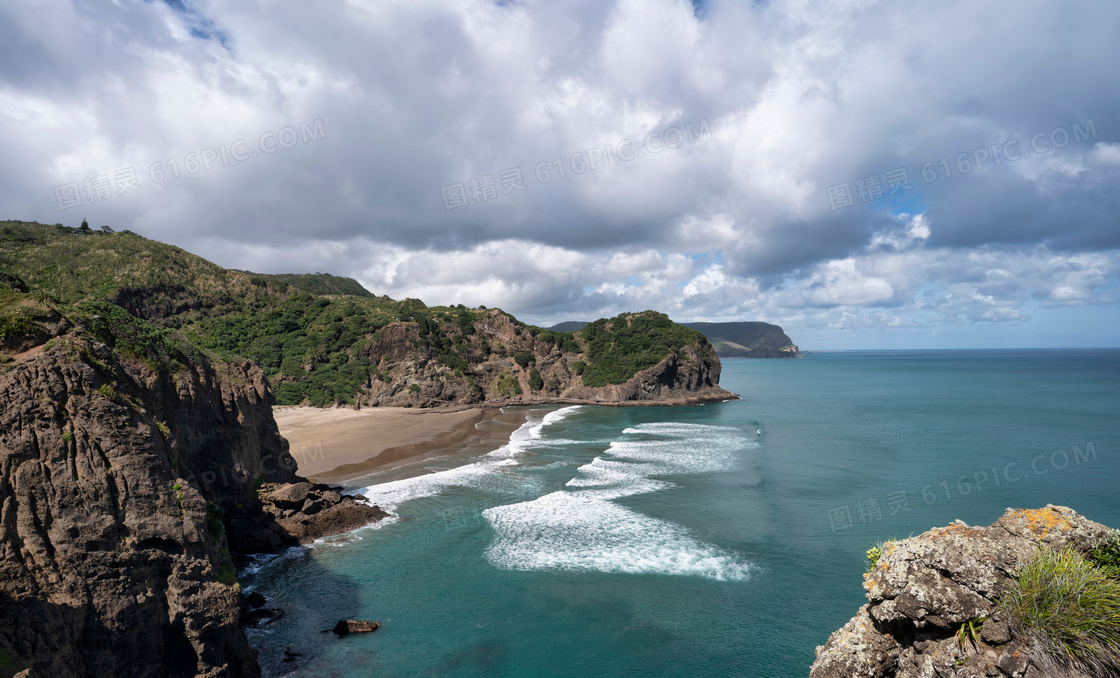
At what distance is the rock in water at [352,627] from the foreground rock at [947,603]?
47.2 feet

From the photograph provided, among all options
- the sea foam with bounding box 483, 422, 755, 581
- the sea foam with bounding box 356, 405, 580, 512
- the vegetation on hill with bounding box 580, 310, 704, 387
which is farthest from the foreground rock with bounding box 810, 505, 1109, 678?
the vegetation on hill with bounding box 580, 310, 704, 387

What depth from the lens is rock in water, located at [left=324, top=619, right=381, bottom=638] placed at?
1582 cm

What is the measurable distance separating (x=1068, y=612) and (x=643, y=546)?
59.5ft

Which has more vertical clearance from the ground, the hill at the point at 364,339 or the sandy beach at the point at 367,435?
the hill at the point at 364,339

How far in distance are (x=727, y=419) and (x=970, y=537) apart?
57.2 meters

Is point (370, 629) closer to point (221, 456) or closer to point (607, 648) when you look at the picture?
point (607, 648)

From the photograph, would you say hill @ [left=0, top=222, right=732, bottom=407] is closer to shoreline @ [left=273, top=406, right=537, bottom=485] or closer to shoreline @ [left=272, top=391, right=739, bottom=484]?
shoreline @ [left=272, top=391, right=739, bottom=484]

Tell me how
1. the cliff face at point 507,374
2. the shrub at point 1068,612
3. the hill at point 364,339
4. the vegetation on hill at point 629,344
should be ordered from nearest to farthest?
the shrub at point 1068,612 < the hill at point 364,339 < the cliff face at point 507,374 < the vegetation on hill at point 629,344

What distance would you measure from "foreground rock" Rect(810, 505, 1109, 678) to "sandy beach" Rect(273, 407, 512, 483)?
105ft

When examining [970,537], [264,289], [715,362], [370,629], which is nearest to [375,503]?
[370,629]

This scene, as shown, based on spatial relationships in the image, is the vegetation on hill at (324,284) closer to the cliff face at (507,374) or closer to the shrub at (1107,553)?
the cliff face at (507,374)

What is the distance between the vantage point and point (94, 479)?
11.1m

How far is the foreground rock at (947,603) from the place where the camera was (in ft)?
17.7

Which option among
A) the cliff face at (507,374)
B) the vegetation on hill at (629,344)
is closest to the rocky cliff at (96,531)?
the cliff face at (507,374)
